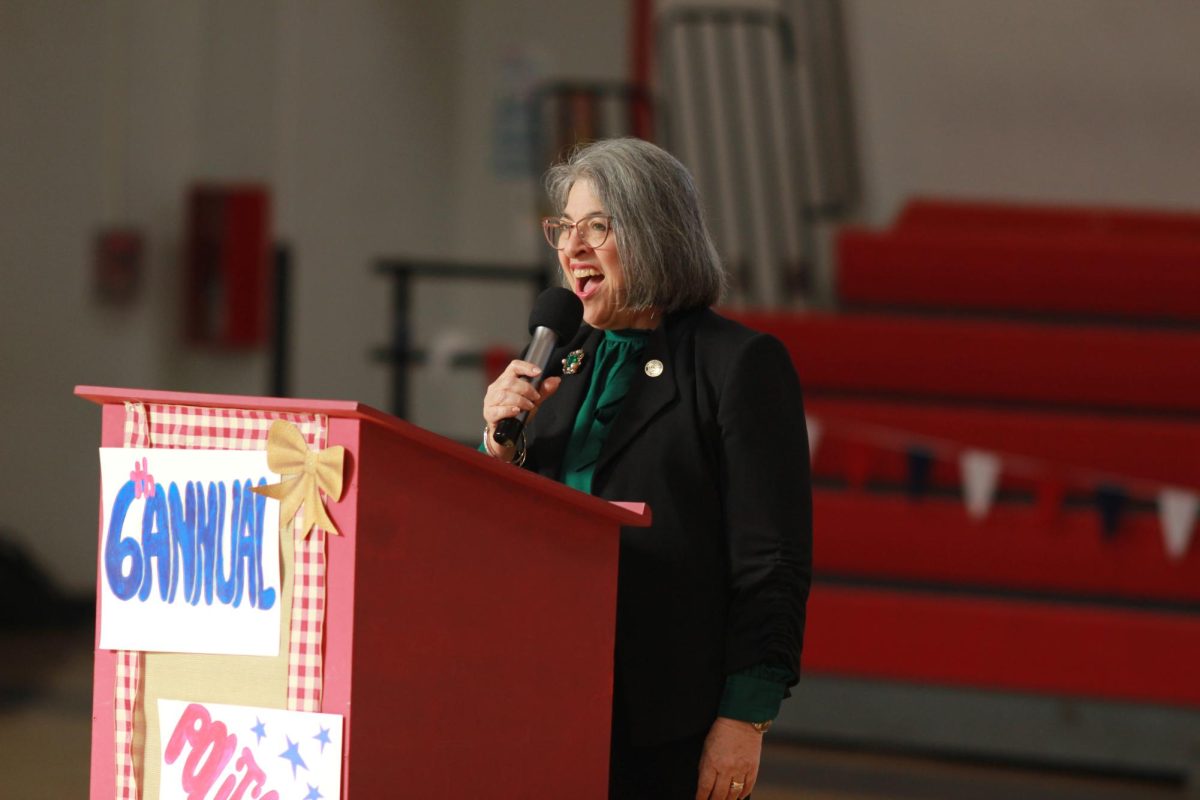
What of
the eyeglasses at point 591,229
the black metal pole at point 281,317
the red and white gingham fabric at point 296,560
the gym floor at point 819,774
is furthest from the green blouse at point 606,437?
the black metal pole at point 281,317

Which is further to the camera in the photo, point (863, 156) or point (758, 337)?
point (863, 156)

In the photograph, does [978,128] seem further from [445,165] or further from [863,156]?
[445,165]

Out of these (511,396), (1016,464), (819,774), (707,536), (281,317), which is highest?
(281,317)

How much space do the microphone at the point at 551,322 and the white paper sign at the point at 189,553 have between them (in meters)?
0.30

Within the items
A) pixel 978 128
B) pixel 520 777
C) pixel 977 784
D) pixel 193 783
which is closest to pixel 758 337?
pixel 520 777

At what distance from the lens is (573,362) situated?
1437 millimetres

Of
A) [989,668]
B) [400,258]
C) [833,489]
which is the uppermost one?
[400,258]

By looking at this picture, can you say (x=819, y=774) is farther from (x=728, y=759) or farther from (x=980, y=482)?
(x=728, y=759)

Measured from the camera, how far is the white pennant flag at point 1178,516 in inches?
149

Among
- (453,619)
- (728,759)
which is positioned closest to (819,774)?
(728,759)

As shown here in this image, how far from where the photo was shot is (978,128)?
6.52 meters

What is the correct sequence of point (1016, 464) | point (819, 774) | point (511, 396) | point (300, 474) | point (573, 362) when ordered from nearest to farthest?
point (300, 474), point (511, 396), point (573, 362), point (819, 774), point (1016, 464)

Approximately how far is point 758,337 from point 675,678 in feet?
1.03

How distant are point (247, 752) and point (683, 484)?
449 mm
